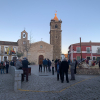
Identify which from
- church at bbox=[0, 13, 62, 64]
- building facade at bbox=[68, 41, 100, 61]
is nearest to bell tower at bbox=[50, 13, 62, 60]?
church at bbox=[0, 13, 62, 64]

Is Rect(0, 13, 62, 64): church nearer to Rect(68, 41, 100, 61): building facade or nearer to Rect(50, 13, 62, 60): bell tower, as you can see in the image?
Rect(50, 13, 62, 60): bell tower

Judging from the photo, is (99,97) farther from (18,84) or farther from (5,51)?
(5,51)

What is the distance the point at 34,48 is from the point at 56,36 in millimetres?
8751

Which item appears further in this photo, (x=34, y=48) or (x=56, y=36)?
(x=56, y=36)

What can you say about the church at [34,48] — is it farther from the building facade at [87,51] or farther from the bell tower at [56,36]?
the building facade at [87,51]

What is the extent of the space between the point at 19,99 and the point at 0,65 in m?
10.1

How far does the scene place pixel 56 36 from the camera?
39.2 m

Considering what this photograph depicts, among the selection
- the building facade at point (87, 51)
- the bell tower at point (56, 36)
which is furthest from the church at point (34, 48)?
the building facade at point (87, 51)

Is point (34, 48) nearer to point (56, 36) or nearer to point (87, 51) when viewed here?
point (56, 36)

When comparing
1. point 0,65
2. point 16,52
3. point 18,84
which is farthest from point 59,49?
point 18,84

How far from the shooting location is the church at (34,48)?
33750 mm

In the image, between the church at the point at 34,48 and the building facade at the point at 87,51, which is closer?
the church at the point at 34,48

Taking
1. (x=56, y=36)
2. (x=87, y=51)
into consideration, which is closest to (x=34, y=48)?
(x=56, y=36)

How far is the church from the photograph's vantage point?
3375 centimetres
